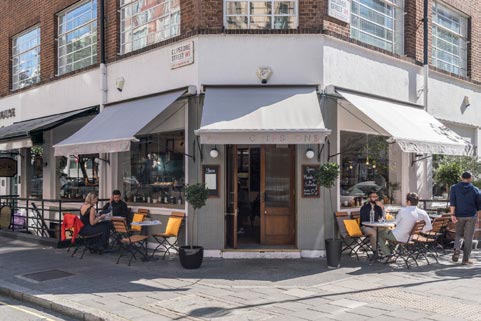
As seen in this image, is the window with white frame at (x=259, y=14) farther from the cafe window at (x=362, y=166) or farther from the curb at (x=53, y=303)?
the curb at (x=53, y=303)

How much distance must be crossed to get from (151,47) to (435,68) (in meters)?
7.67

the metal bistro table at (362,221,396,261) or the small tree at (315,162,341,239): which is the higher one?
the small tree at (315,162,341,239)

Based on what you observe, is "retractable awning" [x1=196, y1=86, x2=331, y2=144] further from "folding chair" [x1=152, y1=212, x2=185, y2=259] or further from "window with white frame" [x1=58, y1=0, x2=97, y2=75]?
"window with white frame" [x1=58, y1=0, x2=97, y2=75]

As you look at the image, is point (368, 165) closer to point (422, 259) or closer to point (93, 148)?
point (422, 259)

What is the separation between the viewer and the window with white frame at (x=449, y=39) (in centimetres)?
1380

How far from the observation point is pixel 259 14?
10.3 meters

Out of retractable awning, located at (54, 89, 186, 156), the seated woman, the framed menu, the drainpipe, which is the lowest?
the seated woman

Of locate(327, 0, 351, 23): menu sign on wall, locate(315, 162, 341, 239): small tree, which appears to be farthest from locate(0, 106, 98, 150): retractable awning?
locate(315, 162, 341, 239): small tree

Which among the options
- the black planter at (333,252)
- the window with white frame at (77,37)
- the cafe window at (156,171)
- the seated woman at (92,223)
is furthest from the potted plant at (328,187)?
the window with white frame at (77,37)

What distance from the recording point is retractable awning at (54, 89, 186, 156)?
9584mm

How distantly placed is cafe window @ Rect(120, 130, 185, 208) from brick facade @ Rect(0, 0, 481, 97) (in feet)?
7.38

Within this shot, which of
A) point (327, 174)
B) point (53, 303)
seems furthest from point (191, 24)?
point (53, 303)

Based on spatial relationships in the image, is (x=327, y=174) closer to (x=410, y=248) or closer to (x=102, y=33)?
(x=410, y=248)

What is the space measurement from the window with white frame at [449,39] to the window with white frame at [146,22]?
7.51 m
